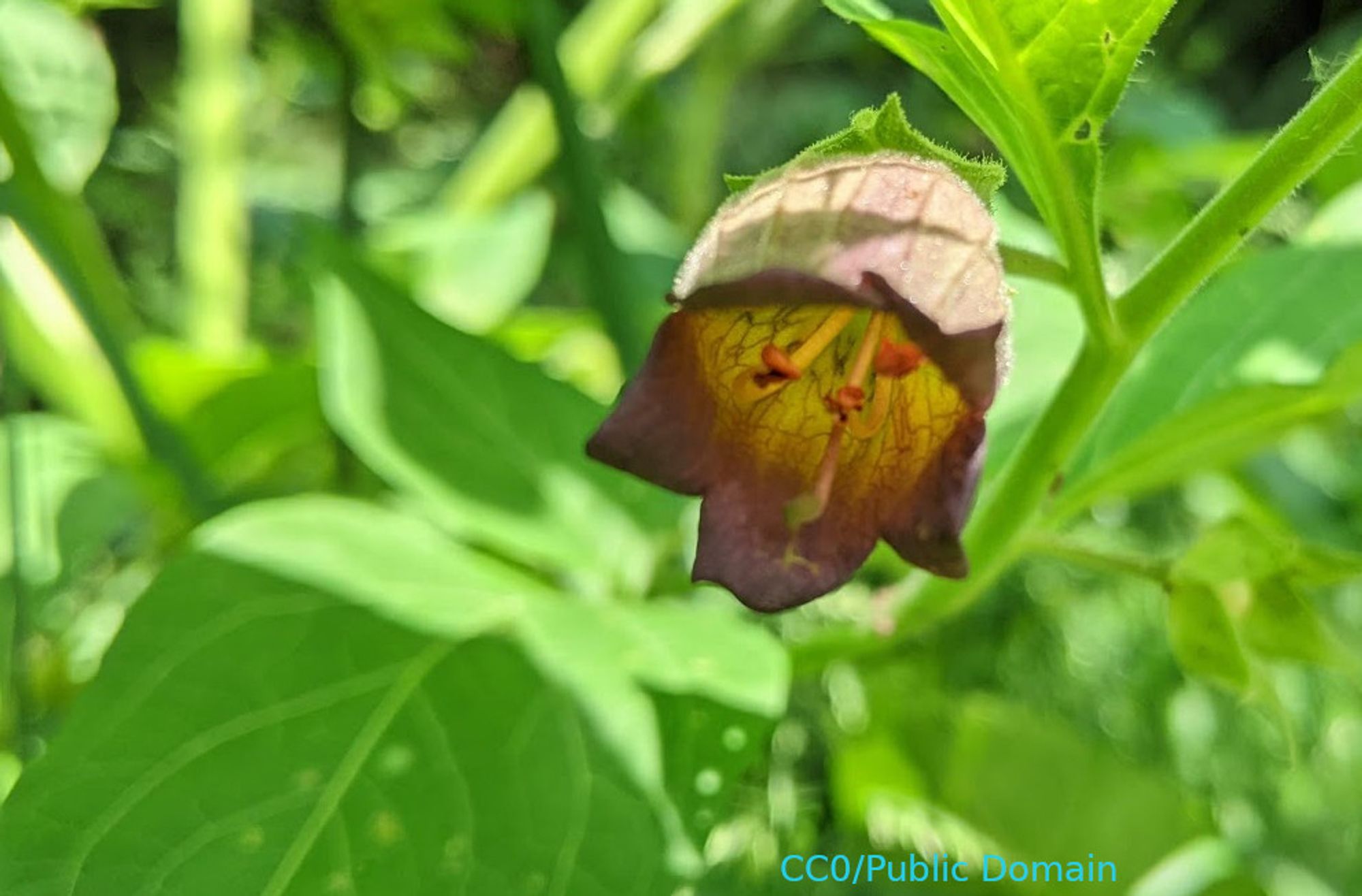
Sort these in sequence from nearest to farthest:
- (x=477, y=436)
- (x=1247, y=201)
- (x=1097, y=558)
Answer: (x=1247, y=201), (x=1097, y=558), (x=477, y=436)

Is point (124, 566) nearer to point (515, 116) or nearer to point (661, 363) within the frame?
point (515, 116)

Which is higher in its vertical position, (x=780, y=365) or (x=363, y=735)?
(x=780, y=365)

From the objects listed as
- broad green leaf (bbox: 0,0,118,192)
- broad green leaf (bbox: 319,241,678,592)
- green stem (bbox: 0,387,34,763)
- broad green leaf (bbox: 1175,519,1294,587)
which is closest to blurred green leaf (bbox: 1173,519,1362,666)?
broad green leaf (bbox: 1175,519,1294,587)

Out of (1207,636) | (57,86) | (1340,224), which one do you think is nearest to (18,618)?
(57,86)

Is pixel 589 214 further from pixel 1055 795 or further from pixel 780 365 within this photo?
pixel 1055 795

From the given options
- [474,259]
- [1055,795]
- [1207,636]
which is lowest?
[1055,795]

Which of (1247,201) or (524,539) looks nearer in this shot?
(1247,201)

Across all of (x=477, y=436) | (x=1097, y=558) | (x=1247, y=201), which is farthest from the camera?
(x=477, y=436)

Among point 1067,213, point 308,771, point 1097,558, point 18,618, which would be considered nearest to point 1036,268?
point 1067,213
